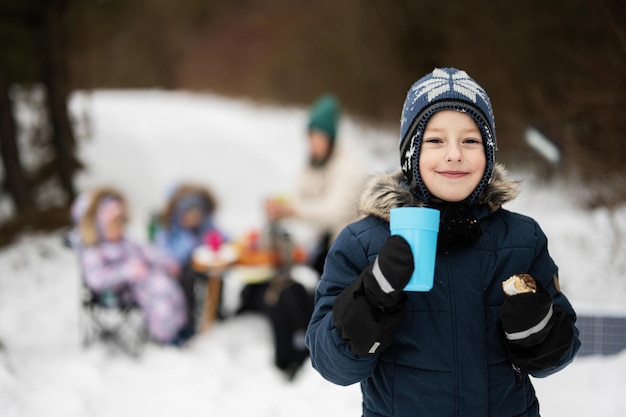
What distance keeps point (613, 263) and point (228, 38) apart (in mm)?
28501

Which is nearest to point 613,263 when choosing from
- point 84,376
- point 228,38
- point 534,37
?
point 84,376

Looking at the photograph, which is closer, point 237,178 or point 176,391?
point 176,391

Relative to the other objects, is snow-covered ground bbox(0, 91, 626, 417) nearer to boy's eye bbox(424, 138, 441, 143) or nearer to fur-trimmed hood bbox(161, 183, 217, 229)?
fur-trimmed hood bbox(161, 183, 217, 229)

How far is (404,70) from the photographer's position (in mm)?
11422

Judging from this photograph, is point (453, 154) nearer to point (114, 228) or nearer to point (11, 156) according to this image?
point (114, 228)

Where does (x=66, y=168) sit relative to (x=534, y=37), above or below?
below

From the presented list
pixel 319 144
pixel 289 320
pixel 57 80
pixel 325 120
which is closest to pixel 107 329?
pixel 289 320

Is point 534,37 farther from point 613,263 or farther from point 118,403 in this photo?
point 118,403

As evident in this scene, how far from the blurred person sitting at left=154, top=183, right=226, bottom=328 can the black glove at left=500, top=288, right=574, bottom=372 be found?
3984 millimetres

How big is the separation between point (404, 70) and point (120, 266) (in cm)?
803

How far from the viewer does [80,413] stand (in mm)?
3811

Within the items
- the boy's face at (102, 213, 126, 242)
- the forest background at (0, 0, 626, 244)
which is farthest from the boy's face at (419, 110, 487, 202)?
the boy's face at (102, 213, 126, 242)

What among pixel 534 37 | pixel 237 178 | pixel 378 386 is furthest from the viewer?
pixel 237 178

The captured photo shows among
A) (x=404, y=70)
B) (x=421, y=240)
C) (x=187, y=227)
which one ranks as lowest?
(x=187, y=227)
